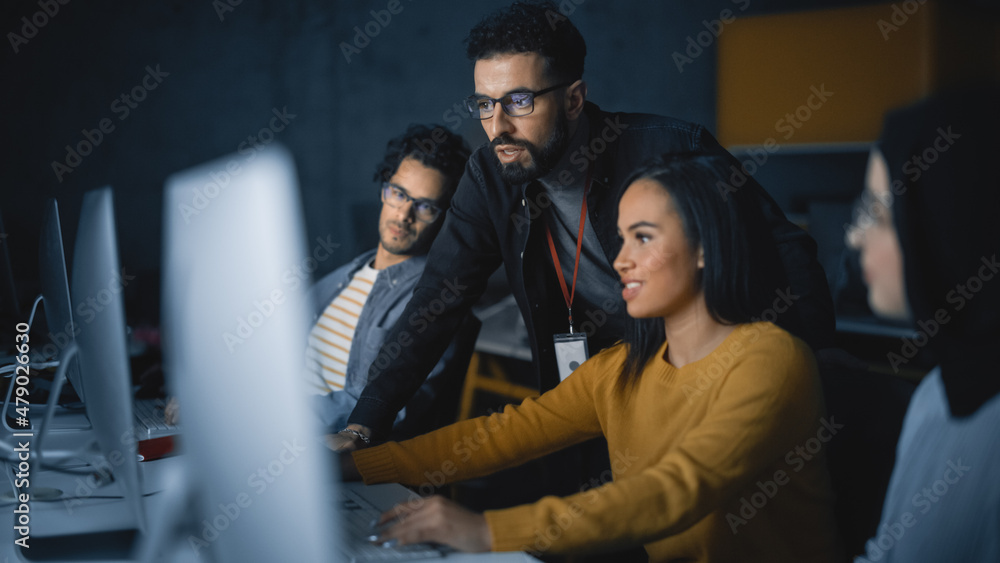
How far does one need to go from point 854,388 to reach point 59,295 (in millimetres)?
1222

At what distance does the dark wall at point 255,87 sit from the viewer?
3.80 m

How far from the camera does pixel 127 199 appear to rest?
4062 mm

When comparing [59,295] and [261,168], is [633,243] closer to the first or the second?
[261,168]

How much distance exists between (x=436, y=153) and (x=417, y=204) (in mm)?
163

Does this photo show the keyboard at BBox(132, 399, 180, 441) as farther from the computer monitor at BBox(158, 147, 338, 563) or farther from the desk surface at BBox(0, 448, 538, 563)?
the computer monitor at BBox(158, 147, 338, 563)

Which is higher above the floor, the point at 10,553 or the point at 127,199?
the point at 127,199

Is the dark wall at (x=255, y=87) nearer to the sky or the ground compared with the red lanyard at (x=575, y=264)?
nearer to the sky

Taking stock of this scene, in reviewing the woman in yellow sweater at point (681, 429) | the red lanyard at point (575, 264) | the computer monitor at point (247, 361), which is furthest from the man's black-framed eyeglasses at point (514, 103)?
the computer monitor at point (247, 361)

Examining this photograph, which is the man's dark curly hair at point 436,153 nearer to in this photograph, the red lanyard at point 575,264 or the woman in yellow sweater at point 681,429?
the red lanyard at point 575,264

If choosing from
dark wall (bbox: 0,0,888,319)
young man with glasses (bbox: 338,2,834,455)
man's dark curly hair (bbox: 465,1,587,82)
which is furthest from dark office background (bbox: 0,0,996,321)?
man's dark curly hair (bbox: 465,1,587,82)

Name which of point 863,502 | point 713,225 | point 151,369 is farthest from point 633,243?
point 151,369

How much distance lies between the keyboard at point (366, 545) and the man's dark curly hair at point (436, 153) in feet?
3.98

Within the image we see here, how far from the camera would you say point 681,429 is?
1.19 m

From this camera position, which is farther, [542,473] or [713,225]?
[542,473]
